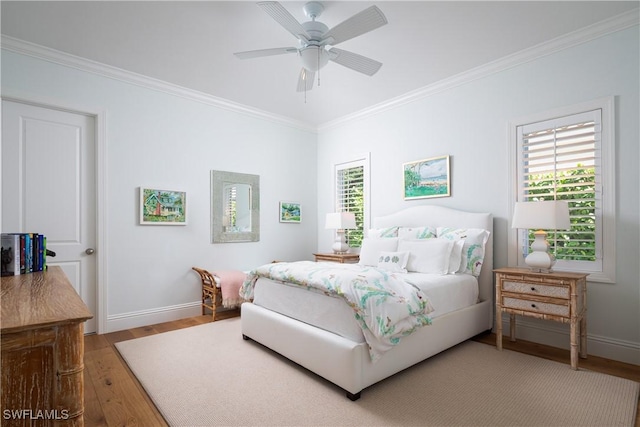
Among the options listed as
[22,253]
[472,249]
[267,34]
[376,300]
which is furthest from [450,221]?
[22,253]

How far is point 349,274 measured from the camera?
252cm

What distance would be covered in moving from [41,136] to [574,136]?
5.11 meters

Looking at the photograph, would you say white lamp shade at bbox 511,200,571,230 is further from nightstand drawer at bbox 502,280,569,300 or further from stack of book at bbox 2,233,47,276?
stack of book at bbox 2,233,47,276

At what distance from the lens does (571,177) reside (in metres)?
3.10

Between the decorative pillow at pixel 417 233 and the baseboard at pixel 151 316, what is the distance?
8.96ft

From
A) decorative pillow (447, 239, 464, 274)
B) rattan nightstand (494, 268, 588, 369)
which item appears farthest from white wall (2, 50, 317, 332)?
rattan nightstand (494, 268, 588, 369)

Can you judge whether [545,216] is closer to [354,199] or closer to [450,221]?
[450,221]

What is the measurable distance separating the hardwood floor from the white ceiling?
2.86 meters

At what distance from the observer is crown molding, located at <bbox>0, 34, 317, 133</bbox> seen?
318 centimetres

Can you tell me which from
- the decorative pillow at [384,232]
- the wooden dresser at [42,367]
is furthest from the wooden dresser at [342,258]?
the wooden dresser at [42,367]

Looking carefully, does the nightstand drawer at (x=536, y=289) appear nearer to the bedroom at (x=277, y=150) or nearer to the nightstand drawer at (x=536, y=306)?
the nightstand drawer at (x=536, y=306)

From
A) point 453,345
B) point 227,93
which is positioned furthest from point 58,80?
point 453,345

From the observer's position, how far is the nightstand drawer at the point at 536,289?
2.70m

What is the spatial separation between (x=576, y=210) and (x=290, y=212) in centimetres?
366
